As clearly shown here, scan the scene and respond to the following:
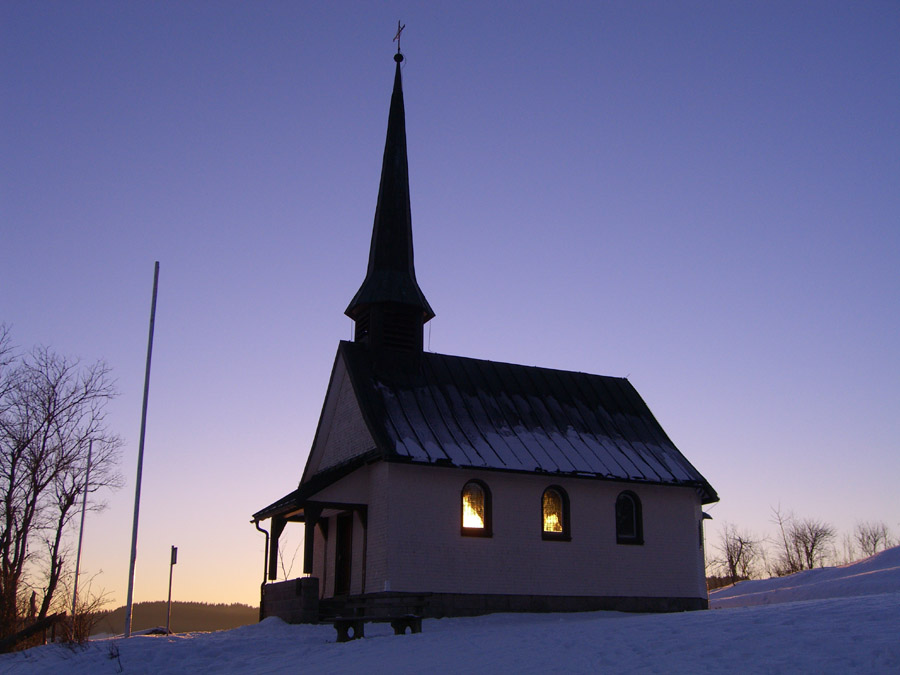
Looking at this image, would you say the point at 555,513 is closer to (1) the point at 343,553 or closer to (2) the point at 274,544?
(1) the point at 343,553

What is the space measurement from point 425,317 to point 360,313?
200 centimetres

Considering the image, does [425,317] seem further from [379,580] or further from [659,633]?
[659,633]

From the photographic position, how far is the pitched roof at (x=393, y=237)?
26219mm

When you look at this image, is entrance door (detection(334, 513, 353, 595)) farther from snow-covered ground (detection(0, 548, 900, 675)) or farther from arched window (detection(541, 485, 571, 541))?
arched window (detection(541, 485, 571, 541))

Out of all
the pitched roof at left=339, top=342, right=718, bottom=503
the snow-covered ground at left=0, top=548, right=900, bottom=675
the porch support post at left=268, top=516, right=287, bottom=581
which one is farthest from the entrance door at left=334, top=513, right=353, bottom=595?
the snow-covered ground at left=0, top=548, right=900, bottom=675

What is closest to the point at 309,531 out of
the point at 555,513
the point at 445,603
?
the point at 445,603

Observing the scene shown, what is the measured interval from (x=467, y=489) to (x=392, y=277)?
7338 millimetres

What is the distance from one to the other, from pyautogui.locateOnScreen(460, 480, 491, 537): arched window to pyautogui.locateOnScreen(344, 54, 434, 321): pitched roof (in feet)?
20.1

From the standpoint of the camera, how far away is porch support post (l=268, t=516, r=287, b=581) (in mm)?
23297

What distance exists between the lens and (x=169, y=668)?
49.3ft

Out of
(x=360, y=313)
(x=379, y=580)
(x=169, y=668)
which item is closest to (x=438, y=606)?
(x=379, y=580)

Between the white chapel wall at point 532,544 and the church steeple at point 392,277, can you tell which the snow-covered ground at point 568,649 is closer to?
the white chapel wall at point 532,544

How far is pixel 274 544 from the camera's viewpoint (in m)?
23.7

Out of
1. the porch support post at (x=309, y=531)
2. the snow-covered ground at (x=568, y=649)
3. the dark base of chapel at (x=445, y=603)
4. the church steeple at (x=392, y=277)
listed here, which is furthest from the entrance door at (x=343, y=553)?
the church steeple at (x=392, y=277)
